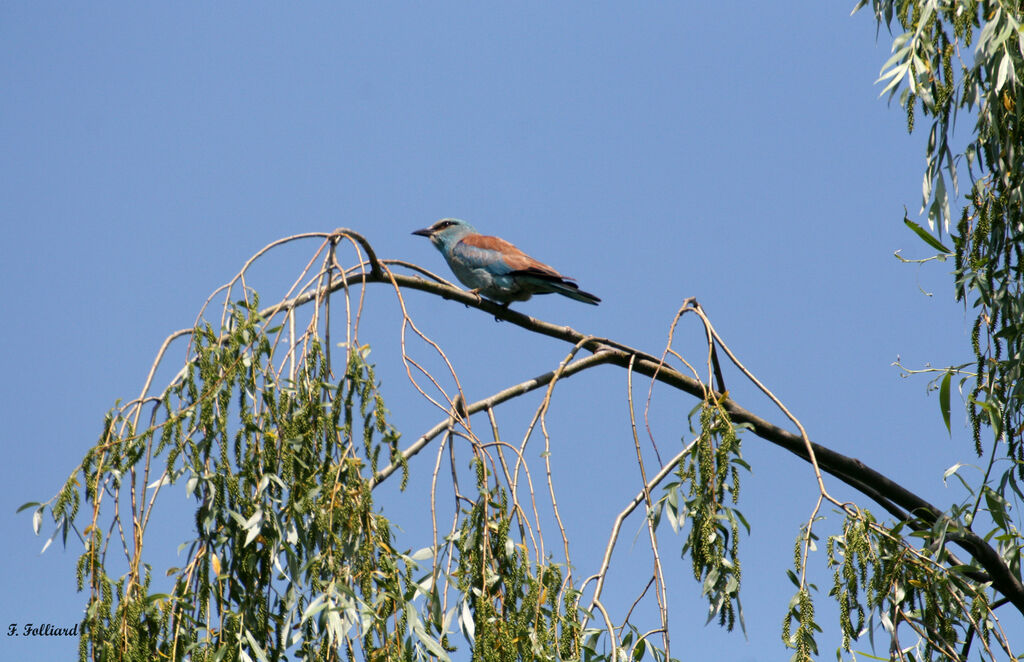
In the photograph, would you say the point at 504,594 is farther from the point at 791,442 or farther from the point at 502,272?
the point at 502,272

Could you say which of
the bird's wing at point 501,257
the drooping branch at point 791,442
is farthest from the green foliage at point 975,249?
the bird's wing at point 501,257

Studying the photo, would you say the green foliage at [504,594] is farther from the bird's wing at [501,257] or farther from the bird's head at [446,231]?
the bird's head at [446,231]

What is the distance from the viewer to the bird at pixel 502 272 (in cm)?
634

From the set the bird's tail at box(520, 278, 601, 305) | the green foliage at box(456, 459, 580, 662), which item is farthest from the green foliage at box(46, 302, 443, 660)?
the bird's tail at box(520, 278, 601, 305)

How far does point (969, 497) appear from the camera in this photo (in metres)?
4.09

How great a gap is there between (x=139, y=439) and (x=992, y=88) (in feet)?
10.3

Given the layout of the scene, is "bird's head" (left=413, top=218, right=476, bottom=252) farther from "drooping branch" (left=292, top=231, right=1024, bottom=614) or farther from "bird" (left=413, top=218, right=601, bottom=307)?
"drooping branch" (left=292, top=231, right=1024, bottom=614)

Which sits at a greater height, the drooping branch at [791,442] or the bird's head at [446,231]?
the bird's head at [446,231]

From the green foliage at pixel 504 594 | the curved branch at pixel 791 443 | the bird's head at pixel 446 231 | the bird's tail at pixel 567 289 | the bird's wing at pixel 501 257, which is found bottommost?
the green foliage at pixel 504 594

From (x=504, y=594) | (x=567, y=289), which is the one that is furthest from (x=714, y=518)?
(x=567, y=289)

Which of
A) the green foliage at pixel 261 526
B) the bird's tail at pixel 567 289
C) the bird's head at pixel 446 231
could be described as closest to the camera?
the green foliage at pixel 261 526

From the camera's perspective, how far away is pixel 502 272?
655 cm

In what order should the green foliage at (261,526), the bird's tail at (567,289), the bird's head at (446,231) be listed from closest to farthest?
the green foliage at (261,526), the bird's tail at (567,289), the bird's head at (446,231)

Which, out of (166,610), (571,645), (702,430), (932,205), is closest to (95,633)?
(166,610)
